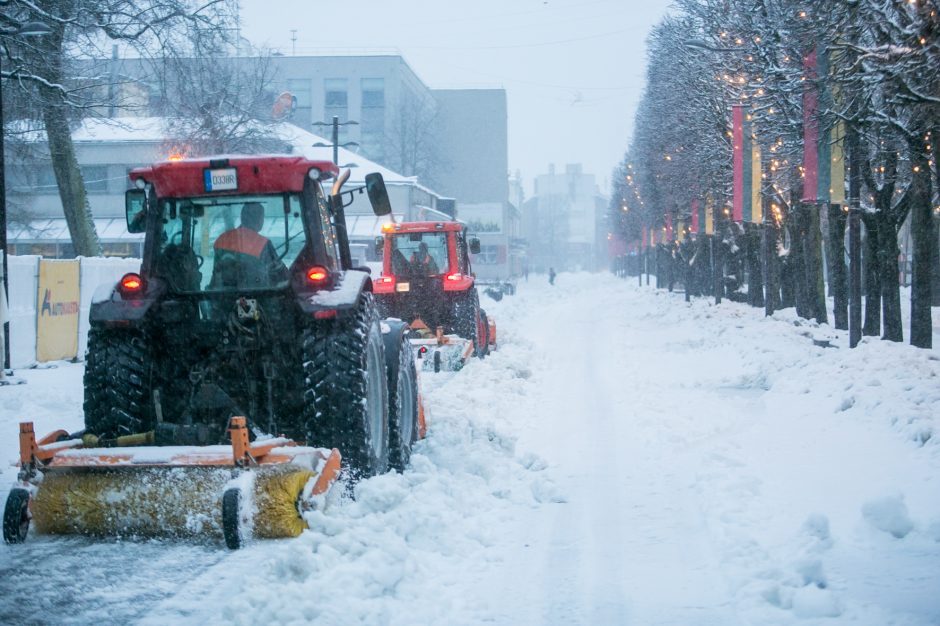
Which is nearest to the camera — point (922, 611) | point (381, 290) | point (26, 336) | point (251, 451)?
point (922, 611)

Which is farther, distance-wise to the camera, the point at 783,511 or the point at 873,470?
the point at 873,470

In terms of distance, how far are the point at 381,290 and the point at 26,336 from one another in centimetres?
698

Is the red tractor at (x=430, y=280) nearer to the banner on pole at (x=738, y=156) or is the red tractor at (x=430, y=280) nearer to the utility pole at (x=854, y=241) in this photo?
the utility pole at (x=854, y=241)

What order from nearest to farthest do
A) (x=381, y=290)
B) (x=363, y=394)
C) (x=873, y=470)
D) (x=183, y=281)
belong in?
1. (x=363, y=394)
2. (x=183, y=281)
3. (x=873, y=470)
4. (x=381, y=290)

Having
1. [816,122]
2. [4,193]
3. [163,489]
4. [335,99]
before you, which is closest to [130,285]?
[163,489]

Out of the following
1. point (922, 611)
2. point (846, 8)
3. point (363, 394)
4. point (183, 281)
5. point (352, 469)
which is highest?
point (846, 8)

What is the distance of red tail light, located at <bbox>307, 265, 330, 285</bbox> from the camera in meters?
6.58

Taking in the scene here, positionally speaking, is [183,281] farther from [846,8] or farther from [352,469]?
[846,8]

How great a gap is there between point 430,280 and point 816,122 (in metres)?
6.97

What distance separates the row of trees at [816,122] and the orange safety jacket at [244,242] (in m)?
8.87

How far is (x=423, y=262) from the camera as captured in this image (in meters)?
17.1

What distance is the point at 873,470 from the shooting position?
735 cm

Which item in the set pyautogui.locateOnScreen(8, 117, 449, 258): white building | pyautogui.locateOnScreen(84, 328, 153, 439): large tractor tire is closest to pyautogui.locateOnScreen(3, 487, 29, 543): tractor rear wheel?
pyautogui.locateOnScreen(84, 328, 153, 439): large tractor tire

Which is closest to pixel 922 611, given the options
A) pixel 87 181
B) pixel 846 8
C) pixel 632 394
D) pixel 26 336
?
pixel 632 394
